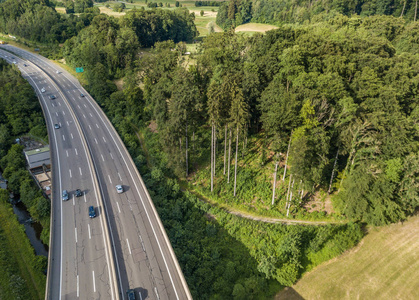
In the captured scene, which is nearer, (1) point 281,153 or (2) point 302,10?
(1) point 281,153

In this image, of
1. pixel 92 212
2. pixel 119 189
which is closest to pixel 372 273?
pixel 119 189

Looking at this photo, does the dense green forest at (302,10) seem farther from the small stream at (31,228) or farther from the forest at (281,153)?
the small stream at (31,228)

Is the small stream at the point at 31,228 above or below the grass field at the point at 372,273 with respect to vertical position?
below

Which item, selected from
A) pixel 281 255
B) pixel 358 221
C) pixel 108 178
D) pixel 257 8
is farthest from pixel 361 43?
pixel 257 8

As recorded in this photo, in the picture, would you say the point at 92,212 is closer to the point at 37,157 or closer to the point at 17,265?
the point at 17,265

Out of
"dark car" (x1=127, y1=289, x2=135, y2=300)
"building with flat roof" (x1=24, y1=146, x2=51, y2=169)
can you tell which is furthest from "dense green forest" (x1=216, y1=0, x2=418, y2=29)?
"dark car" (x1=127, y1=289, x2=135, y2=300)

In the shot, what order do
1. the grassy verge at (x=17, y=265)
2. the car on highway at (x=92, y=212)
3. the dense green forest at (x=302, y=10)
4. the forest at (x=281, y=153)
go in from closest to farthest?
the grassy verge at (x=17, y=265), the forest at (x=281, y=153), the car on highway at (x=92, y=212), the dense green forest at (x=302, y=10)

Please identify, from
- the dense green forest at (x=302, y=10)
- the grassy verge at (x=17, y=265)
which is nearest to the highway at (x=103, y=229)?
the grassy verge at (x=17, y=265)
